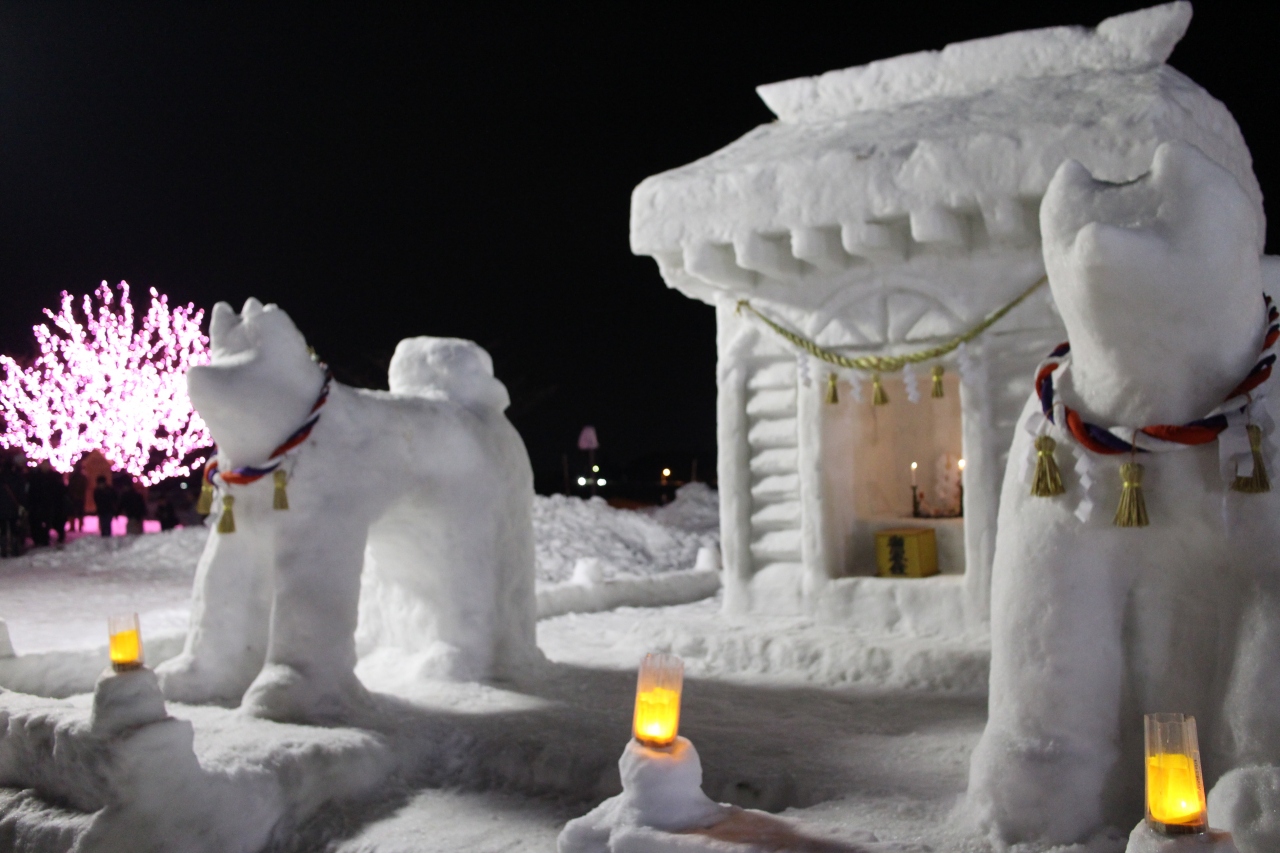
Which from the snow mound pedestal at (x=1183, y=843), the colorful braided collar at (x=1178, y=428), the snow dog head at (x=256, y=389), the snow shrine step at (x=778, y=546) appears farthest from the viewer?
the snow shrine step at (x=778, y=546)

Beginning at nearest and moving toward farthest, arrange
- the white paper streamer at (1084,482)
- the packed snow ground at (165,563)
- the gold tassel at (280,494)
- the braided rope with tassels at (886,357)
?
the white paper streamer at (1084,482) → the gold tassel at (280,494) → the braided rope with tassels at (886,357) → the packed snow ground at (165,563)

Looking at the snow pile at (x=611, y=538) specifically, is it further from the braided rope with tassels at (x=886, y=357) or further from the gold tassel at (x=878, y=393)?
the gold tassel at (x=878, y=393)

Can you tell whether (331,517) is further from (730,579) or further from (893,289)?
(893,289)

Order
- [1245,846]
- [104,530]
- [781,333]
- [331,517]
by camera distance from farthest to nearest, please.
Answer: [104,530], [781,333], [331,517], [1245,846]

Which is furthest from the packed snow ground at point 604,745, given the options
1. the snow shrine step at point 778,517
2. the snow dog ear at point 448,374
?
the snow dog ear at point 448,374

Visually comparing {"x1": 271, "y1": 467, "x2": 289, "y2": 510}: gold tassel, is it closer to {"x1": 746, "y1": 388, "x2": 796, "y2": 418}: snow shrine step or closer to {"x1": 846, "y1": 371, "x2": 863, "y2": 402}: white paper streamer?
{"x1": 746, "y1": 388, "x2": 796, "y2": 418}: snow shrine step

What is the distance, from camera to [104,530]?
51.0ft

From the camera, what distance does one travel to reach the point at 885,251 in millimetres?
6887

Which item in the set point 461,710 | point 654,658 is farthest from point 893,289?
point 654,658

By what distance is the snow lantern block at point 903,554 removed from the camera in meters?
7.35

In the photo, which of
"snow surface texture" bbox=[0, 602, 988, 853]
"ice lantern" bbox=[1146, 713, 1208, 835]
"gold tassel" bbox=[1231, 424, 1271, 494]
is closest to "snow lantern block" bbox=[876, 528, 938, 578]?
"snow surface texture" bbox=[0, 602, 988, 853]

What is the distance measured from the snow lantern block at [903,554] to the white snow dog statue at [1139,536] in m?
3.95

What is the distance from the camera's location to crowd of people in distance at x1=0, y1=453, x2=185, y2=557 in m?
13.4

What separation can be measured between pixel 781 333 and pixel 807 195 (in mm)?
1016
